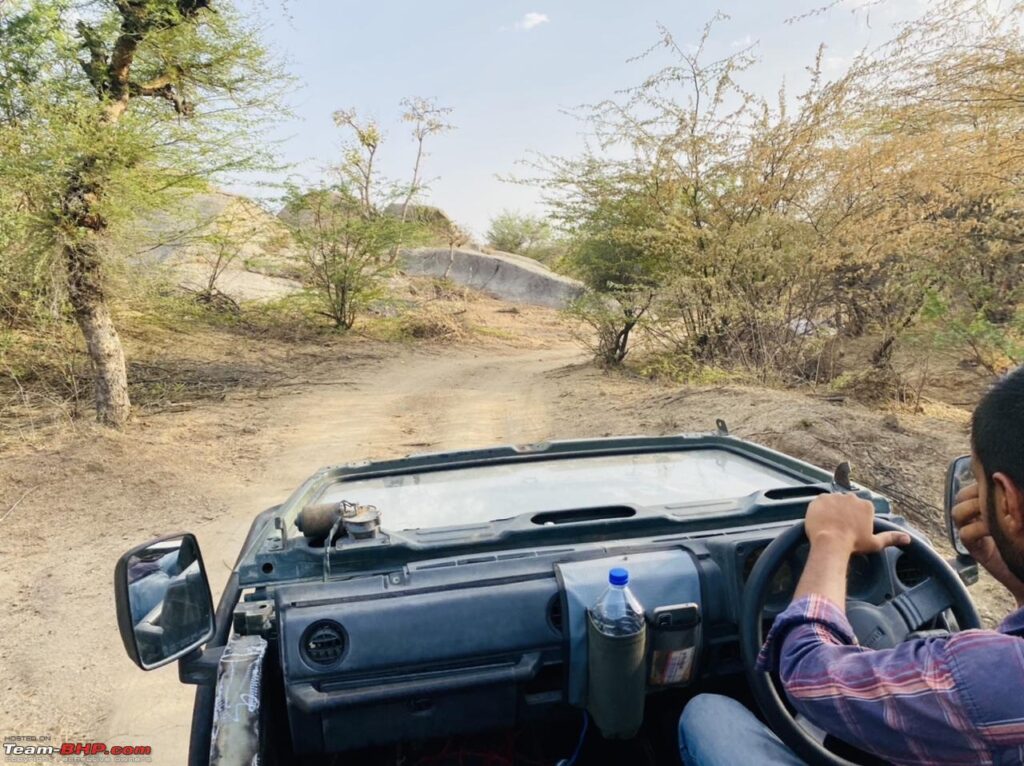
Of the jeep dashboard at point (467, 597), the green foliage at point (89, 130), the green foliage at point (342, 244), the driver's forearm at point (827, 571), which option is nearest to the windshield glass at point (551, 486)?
the jeep dashboard at point (467, 597)

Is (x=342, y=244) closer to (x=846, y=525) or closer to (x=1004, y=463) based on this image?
(x=846, y=525)

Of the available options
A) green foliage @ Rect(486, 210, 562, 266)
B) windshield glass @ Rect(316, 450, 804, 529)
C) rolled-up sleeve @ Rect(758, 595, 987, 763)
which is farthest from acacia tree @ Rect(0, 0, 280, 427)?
green foliage @ Rect(486, 210, 562, 266)

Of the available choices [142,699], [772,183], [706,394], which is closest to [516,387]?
[706,394]

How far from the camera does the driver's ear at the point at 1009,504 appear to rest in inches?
46.3

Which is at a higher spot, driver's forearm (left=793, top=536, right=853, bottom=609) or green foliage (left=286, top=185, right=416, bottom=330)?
green foliage (left=286, top=185, right=416, bottom=330)

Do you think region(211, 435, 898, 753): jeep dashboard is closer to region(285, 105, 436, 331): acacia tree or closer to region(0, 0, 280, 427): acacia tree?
region(0, 0, 280, 427): acacia tree

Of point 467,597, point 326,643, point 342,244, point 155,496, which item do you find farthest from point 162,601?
point 342,244

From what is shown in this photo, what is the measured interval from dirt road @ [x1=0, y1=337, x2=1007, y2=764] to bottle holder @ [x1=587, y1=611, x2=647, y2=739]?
2392 millimetres

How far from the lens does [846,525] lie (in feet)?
5.06

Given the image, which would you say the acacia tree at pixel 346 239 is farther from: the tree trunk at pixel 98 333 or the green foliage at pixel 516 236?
the green foliage at pixel 516 236

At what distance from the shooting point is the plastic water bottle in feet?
5.47

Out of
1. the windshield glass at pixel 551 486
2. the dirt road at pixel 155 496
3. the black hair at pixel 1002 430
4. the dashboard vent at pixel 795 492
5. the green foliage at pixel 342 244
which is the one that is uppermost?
the green foliage at pixel 342 244

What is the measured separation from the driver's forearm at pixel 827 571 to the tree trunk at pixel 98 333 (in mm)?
7826

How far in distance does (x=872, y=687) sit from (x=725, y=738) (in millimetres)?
511
